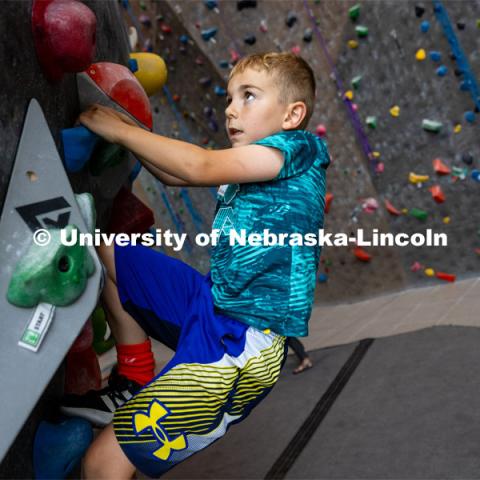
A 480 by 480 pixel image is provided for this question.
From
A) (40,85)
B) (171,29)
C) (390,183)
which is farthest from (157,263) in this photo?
(171,29)

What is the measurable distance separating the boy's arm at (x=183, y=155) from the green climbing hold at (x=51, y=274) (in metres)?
0.20

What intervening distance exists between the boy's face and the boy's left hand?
0.68 ft

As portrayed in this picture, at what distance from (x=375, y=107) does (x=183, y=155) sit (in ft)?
8.92

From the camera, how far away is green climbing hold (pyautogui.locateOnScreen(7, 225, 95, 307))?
3.36ft

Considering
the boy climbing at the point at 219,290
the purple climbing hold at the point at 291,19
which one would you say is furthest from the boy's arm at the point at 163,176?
the purple climbing hold at the point at 291,19

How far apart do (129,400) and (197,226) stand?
3271 mm

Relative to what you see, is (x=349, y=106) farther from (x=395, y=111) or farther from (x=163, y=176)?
(x=163, y=176)

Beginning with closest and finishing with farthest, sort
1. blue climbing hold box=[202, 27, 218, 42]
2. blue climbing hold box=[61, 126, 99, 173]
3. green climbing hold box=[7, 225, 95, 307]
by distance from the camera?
green climbing hold box=[7, 225, 95, 307] < blue climbing hold box=[61, 126, 99, 173] < blue climbing hold box=[202, 27, 218, 42]

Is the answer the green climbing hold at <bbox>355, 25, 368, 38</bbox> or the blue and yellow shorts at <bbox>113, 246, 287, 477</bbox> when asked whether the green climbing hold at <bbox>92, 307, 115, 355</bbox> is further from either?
the green climbing hold at <bbox>355, 25, 368, 38</bbox>

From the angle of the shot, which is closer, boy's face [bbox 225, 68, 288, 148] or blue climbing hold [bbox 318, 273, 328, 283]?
boy's face [bbox 225, 68, 288, 148]

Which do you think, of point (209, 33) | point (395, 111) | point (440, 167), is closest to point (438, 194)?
point (440, 167)

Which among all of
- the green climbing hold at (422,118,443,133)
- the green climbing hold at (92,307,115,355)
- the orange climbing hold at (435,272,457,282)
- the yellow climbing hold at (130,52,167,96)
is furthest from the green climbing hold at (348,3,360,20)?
the green climbing hold at (92,307,115,355)

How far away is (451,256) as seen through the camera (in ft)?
12.1

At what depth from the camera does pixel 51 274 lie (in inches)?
40.7
